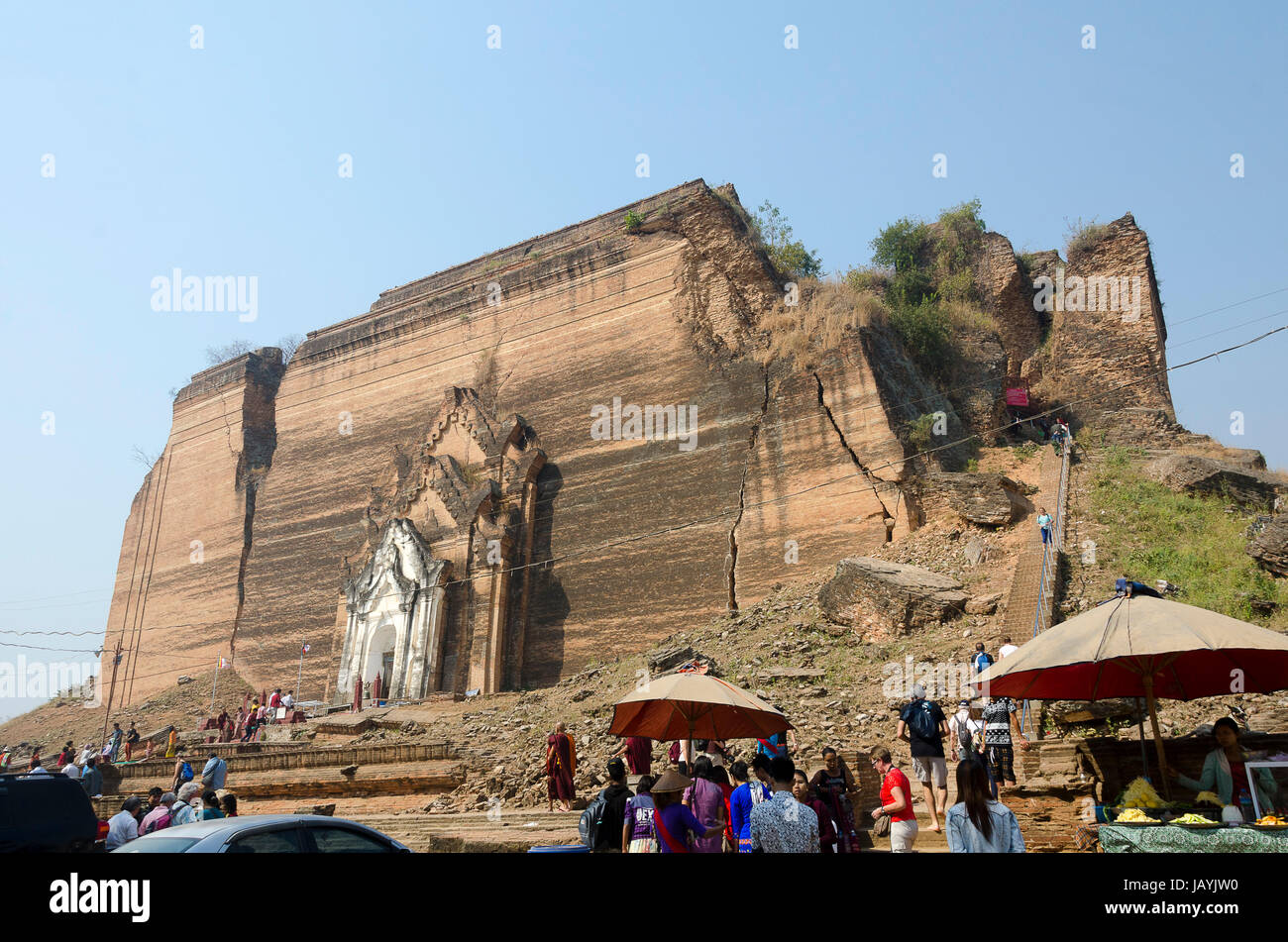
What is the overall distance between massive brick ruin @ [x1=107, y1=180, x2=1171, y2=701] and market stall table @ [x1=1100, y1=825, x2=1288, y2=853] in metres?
11.7

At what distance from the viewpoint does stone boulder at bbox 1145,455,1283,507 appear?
17344mm

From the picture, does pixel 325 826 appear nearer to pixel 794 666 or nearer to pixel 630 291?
pixel 794 666

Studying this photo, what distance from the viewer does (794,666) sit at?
1423 cm

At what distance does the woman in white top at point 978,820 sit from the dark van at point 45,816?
7.16m

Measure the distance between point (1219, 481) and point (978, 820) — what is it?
634 inches

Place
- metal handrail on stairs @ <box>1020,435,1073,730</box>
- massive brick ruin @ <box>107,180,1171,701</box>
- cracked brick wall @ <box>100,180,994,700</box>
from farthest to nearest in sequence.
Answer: massive brick ruin @ <box>107,180,1171,701</box> < cracked brick wall @ <box>100,180,994,700</box> < metal handrail on stairs @ <box>1020,435,1073,730</box>

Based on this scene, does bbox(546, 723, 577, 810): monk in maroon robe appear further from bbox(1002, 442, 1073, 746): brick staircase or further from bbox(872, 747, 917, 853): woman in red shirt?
bbox(872, 747, 917, 853): woman in red shirt

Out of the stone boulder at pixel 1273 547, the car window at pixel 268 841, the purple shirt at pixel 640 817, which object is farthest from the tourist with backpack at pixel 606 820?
the stone boulder at pixel 1273 547

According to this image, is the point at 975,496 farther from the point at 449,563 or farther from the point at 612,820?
the point at 612,820

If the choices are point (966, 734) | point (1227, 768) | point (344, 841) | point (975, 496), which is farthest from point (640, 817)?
point (975, 496)

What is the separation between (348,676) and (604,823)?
65.0 feet

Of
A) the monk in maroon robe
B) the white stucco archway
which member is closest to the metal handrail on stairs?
the monk in maroon robe
